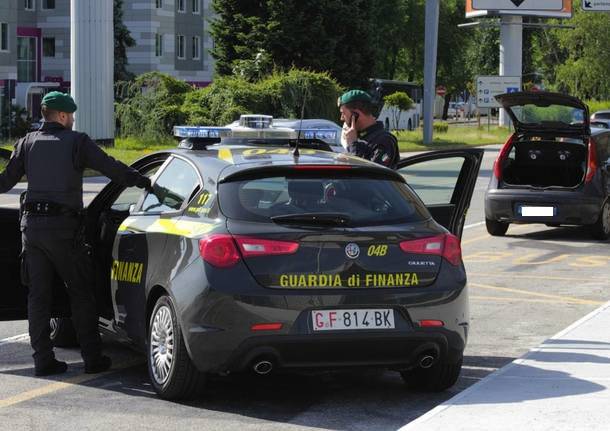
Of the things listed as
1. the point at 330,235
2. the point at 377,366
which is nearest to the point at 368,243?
the point at 330,235

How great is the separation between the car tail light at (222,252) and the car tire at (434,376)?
142 centimetres

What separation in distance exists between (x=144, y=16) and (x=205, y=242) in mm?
67417

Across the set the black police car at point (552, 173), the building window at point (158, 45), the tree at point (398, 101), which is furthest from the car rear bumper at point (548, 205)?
the building window at point (158, 45)

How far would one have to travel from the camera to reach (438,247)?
7.07 meters

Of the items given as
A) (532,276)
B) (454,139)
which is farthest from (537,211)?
(454,139)

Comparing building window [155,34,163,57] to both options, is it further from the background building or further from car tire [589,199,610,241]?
car tire [589,199,610,241]

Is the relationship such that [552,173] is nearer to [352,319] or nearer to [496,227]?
[496,227]

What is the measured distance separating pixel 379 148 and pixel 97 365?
241 centimetres

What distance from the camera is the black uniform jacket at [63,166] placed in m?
7.65

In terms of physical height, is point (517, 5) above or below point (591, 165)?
above

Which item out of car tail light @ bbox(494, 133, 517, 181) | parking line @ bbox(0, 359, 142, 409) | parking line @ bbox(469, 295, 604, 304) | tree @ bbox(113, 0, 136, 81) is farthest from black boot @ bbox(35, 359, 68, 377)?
tree @ bbox(113, 0, 136, 81)

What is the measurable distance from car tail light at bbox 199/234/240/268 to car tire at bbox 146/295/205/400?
1.37ft

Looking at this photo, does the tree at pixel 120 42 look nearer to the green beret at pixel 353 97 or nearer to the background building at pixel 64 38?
the background building at pixel 64 38

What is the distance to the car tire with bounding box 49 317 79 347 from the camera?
8703 millimetres
